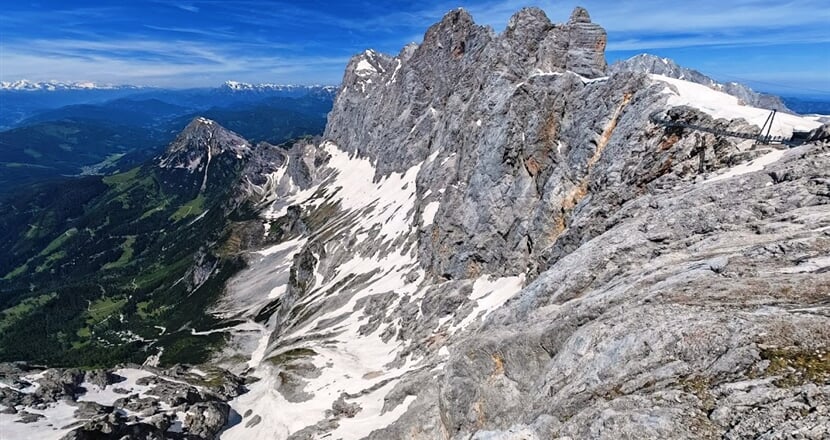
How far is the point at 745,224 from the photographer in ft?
106

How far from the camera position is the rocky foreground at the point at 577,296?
727 inches

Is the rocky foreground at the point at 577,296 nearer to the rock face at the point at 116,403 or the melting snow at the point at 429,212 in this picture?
the rock face at the point at 116,403

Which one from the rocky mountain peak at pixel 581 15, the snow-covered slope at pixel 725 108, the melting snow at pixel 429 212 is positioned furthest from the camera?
the melting snow at pixel 429 212

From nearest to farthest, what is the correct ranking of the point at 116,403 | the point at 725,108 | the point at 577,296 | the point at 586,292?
1. the point at 586,292
2. the point at 577,296
3. the point at 725,108
4. the point at 116,403

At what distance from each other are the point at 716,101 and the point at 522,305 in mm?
32130

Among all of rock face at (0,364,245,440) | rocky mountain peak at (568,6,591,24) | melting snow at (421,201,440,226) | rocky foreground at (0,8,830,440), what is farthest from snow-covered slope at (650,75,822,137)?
rock face at (0,364,245,440)

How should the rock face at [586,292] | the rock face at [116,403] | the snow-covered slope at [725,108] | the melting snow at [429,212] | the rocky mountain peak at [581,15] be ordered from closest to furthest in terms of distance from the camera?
the rock face at [586,292] < the snow-covered slope at [725,108] < the rock face at [116,403] < the rocky mountain peak at [581,15] < the melting snow at [429,212]

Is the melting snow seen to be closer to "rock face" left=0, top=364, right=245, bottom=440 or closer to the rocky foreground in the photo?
the rocky foreground

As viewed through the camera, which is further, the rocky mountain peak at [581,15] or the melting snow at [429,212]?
the melting snow at [429,212]

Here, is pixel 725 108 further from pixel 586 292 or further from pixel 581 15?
pixel 581 15

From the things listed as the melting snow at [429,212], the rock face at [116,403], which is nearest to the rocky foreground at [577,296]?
the rock face at [116,403]

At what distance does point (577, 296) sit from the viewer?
37688mm

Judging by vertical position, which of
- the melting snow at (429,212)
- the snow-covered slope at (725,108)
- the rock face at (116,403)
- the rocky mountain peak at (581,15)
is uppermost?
the rocky mountain peak at (581,15)

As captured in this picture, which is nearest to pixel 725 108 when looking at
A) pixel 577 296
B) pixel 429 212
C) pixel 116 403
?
pixel 577 296
